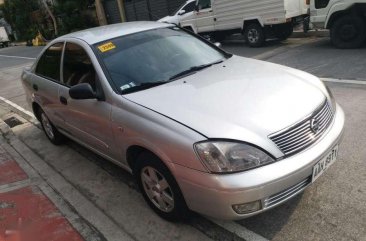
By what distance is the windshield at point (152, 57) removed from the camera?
3879 mm

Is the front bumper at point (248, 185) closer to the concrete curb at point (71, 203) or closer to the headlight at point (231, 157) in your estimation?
the headlight at point (231, 157)

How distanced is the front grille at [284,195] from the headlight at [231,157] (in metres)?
0.26

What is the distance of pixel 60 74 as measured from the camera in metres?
4.91

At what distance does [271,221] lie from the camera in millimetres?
3305

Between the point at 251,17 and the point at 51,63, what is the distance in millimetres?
A: 7796

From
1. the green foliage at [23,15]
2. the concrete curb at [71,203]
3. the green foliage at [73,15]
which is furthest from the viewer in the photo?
the green foliage at [23,15]

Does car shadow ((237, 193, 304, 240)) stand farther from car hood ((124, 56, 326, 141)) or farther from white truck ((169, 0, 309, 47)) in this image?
white truck ((169, 0, 309, 47))

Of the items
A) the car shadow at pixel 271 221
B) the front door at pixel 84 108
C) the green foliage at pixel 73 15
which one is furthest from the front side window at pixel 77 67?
the green foliage at pixel 73 15

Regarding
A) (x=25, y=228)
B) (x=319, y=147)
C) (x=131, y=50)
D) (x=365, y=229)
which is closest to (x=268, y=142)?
(x=319, y=147)

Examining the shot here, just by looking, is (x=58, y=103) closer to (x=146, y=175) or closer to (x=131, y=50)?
(x=131, y=50)

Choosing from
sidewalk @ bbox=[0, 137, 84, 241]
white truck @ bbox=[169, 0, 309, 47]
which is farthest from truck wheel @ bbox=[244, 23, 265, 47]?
sidewalk @ bbox=[0, 137, 84, 241]

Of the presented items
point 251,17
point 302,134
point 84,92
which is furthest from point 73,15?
point 302,134

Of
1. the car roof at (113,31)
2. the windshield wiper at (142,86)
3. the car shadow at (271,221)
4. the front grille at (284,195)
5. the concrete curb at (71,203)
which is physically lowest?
the concrete curb at (71,203)

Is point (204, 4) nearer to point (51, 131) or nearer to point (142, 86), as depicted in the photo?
point (51, 131)
